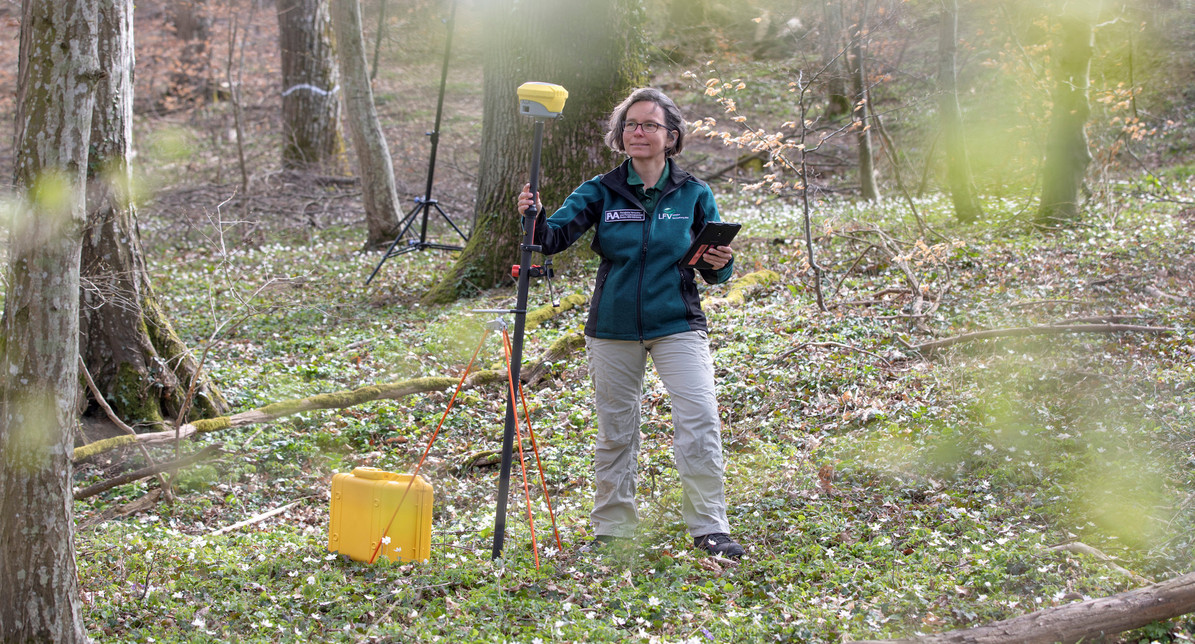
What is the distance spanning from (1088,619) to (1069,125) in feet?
27.9

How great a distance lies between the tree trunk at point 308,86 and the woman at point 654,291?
11.7 metres

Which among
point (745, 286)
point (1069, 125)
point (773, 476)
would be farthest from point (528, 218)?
point (1069, 125)

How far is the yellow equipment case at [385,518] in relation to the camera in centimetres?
368

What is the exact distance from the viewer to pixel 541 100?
3461mm

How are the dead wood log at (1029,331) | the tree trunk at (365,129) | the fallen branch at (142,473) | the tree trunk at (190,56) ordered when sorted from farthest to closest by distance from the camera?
1. the tree trunk at (190,56)
2. the tree trunk at (365,129)
3. the dead wood log at (1029,331)
4. the fallen branch at (142,473)

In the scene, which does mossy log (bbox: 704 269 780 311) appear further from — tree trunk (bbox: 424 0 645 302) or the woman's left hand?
the woman's left hand

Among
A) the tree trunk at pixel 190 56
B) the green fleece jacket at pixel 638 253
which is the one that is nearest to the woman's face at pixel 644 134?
the green fleece jacket at pixel 638 253

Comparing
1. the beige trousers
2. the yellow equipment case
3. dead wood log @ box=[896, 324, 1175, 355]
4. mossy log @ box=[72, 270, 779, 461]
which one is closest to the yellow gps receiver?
the beige trousers

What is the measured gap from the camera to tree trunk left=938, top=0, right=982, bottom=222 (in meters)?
9.88

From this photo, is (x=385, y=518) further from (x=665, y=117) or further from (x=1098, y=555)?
Result: (x=1098, y=555)

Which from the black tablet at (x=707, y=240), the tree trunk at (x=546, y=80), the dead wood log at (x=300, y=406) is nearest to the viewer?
the black tablet at (x=707, y=240)

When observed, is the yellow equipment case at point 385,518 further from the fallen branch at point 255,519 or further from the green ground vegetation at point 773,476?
the fallen branch at point 255,519

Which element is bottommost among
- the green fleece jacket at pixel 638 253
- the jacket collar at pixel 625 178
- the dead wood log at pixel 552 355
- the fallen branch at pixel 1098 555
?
the fallen branch at pixel 1098 555

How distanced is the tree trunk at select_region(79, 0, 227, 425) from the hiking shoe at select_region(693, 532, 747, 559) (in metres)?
3.52
